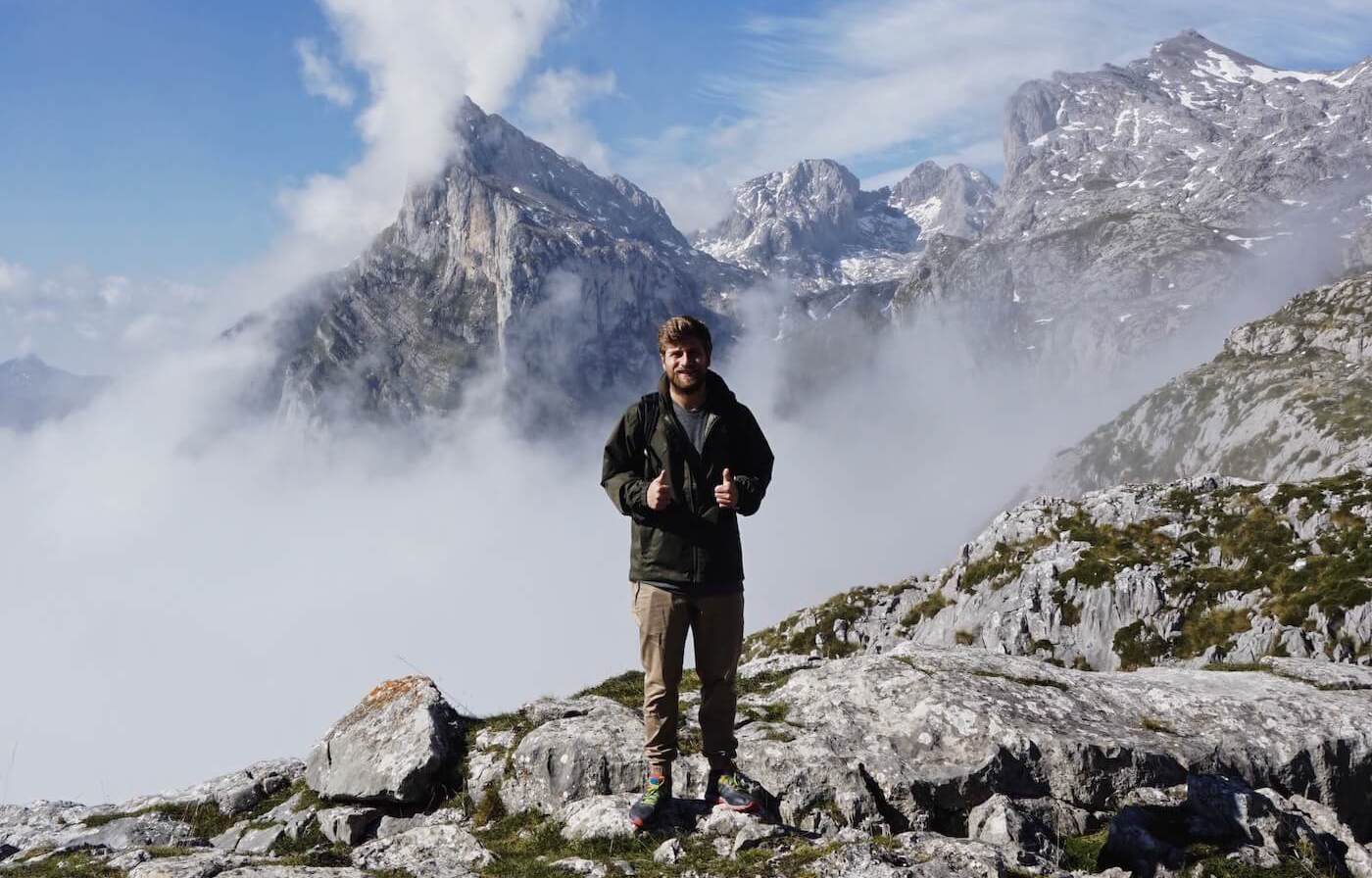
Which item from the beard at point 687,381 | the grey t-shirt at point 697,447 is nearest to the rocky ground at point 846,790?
the grey t-shirt at point 697,447

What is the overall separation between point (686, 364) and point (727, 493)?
1.79 metres

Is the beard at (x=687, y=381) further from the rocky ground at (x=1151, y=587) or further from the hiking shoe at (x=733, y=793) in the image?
the rocky ground at (x=1151, y=587)

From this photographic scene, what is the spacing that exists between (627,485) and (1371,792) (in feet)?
41.6

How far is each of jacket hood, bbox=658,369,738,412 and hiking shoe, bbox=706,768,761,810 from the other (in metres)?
4.96

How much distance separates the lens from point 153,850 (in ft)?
33.8

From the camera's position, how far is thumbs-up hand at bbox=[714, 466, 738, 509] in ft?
30.2

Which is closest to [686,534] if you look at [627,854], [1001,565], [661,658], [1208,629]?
[661,658]

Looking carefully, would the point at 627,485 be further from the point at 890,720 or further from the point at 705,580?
the point at 890,720

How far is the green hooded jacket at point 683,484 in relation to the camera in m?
9.69

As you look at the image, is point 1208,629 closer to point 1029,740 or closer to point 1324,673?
point 1324,673

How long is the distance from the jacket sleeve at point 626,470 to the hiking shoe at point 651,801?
3.47 metres

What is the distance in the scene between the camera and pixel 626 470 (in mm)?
10141

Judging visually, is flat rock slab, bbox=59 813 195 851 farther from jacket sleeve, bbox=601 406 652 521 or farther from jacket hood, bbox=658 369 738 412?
jacket hood, bbox=658 369 738 412

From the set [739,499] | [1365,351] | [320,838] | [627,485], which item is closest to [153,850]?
[320,838]
